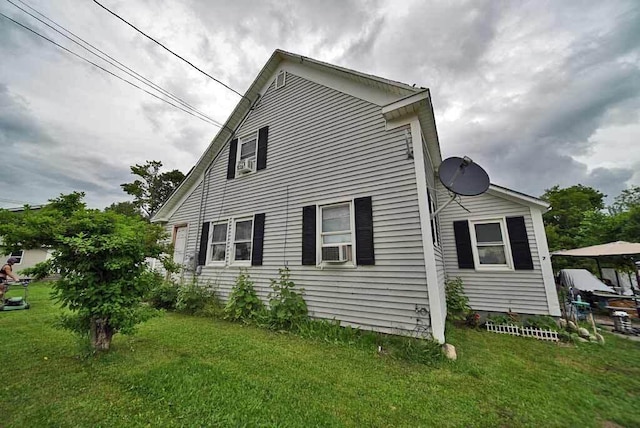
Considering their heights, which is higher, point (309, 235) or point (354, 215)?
point (354, 215)

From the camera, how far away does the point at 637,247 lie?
7188 millimetres

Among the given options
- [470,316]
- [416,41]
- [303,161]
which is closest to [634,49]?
[416,41]

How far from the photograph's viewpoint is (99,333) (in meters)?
3.59

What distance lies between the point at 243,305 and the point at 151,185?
24.7 m

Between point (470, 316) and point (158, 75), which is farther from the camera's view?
point (158, 75)

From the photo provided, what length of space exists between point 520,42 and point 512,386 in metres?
9.22

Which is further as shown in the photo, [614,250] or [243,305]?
[614,250]

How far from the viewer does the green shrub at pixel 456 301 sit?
5914mm

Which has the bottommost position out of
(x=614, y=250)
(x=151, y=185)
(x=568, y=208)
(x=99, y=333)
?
(x=99, y=333)

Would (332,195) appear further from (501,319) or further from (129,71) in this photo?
(129,71)

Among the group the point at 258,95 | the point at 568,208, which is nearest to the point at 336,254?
the point at 258,95

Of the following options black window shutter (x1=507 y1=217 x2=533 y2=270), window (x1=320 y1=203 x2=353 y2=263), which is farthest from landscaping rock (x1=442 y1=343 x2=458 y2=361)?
black window shutter (x1=507 y1=217 x2=533 y2=270)

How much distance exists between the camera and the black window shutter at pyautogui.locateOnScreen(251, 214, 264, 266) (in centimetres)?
641

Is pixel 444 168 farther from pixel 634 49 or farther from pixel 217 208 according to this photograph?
pixel 217 208
